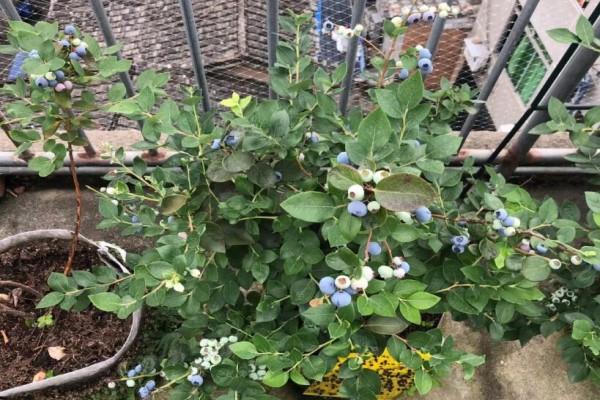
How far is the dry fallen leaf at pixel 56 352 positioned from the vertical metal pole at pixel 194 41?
0.81 meters

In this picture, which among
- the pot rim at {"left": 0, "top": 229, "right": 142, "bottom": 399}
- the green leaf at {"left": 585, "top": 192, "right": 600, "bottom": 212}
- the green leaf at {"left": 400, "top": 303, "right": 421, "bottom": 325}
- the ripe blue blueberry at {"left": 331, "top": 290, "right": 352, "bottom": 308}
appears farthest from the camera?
the pot rim at {"left": 0, "top": 229, "right": 142, "bottom": 399}

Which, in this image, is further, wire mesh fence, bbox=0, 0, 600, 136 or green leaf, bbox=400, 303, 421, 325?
wire mesh fence, bbox=0, 0, 600, 136

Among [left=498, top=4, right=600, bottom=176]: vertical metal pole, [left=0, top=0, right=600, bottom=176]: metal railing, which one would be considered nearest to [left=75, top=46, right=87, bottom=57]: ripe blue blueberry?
[left=0, top=0, right=600, bottom=176]: metal railing

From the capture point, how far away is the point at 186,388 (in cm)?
123

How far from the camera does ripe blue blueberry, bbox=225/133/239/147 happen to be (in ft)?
3.37

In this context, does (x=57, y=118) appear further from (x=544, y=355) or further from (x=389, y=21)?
(x=544, y=355)

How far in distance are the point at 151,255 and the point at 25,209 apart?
3.09 feet

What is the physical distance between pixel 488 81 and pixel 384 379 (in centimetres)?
86

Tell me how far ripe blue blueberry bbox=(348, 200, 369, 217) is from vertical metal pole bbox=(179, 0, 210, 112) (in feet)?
2.73

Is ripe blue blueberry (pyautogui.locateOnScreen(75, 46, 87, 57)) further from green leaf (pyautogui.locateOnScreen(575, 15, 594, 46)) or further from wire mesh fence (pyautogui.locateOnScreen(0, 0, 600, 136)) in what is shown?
wire mesh fence (pyautogui.locateOnScreen(0, 0, 600, 136))

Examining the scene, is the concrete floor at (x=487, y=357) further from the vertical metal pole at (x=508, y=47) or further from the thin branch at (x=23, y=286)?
the vertical metal pole at (x=508, y=47)

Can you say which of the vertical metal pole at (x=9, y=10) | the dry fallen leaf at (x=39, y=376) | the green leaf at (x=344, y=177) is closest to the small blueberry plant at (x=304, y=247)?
the green leaf at (x=344, y=177)

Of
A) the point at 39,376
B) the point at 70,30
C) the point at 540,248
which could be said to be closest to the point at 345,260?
the point at 540,248

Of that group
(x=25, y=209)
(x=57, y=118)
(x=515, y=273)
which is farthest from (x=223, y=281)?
(x=25, y=209)
